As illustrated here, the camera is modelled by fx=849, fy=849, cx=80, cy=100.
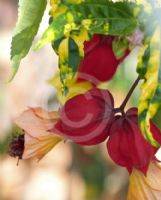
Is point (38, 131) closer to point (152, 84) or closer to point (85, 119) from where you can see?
point (85, 119)

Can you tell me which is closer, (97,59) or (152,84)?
(152,84)

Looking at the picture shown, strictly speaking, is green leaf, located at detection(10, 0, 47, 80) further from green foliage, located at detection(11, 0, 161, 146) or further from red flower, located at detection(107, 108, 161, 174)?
→ red flower, located at detection(107, 108, 161, 174)

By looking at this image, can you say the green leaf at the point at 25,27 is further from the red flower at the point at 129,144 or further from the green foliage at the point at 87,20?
the red flower at the point at 129,144

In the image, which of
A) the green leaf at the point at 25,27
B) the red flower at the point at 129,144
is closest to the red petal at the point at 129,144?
the red flower at the point at 129,144

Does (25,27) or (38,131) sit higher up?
(25,27)

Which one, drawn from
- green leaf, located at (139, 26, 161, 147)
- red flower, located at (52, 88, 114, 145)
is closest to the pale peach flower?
red flower, located at (52, 88, 114, 145)

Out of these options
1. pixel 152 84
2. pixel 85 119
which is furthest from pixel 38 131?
pixel 152 84
